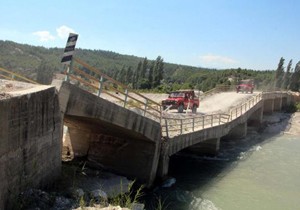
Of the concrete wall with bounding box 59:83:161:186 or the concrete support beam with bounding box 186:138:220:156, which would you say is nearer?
the concrete wall with bounding box 59:83:161:186

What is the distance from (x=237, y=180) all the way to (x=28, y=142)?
13.1 metres

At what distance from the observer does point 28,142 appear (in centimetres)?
998

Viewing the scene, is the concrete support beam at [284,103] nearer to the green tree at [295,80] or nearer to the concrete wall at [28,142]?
the green tree at [295,80]

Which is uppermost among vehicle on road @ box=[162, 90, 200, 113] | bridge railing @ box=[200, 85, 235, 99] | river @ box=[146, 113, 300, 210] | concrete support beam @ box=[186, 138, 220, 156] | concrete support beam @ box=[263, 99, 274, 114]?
bridge railing @ box=[200, 85, 235, 99]

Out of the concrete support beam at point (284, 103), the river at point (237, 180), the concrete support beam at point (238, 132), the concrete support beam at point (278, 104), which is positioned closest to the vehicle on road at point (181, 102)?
the river at point (237, 180)

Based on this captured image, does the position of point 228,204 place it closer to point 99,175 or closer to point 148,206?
point 148,206

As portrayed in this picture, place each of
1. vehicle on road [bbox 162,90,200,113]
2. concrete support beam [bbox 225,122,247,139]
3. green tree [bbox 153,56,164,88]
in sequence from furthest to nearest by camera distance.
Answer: green tree [bbox 153,56,164,88] < concrete support beam [bbox 225,122,247,139] < vehicle on road [bbox 162,90,200,113]

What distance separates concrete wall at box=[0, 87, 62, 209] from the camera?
8.77 meters

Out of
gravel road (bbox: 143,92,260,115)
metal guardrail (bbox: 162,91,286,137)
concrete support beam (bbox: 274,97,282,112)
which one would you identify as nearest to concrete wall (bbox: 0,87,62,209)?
metal guardrail (bbox: 162,91,286,137)

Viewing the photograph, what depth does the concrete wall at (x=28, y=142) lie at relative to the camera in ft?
28.8

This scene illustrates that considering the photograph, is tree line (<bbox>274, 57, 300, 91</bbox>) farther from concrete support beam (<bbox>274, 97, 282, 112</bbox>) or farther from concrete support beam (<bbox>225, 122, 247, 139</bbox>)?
concrete support beam (<bbox>225, 122, 247, 139</bbox>)

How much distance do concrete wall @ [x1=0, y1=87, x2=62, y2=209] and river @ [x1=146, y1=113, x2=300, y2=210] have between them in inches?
198

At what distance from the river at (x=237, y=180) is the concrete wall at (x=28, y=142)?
16.5 feet

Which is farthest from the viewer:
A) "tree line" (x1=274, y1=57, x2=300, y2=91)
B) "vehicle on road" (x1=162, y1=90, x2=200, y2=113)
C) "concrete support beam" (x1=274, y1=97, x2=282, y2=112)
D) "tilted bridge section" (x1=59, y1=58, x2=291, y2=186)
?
"tree line" (x1=274, y1=57, x2=300, y2=91)
